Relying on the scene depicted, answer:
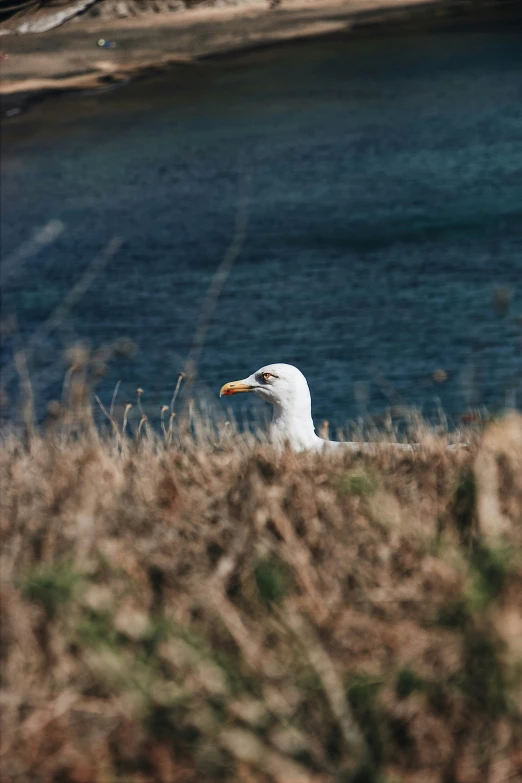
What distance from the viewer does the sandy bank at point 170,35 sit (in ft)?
93.2

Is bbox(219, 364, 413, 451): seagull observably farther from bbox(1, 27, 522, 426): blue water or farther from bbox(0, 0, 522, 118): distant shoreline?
bbox(0, 0, 522, 118): distant shoreline

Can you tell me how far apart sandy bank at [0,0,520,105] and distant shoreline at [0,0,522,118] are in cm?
2

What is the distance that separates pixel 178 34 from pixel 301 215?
10663mm

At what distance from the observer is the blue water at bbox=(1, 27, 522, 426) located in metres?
15.5

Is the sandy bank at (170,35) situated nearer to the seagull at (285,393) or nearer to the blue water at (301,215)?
the blue water at (301,215)

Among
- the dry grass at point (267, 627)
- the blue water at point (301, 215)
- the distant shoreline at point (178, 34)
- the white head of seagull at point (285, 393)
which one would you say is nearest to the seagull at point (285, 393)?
→ the white head of seagull at point (285, 393)

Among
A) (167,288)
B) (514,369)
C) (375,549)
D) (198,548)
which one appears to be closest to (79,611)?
(198,548)

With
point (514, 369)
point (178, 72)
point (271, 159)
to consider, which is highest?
point (178, 72)

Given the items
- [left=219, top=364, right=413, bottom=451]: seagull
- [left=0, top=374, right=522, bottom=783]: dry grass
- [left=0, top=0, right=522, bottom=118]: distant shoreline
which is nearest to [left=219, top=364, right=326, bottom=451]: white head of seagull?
[left=219, top=364, right=413, bottom=451]: seagull

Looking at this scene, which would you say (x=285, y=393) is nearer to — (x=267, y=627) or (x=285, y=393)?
(x=285, y=393)

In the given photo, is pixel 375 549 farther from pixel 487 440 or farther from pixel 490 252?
pixel 490 252

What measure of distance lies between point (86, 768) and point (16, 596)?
62 cm

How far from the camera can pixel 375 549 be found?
3.50m

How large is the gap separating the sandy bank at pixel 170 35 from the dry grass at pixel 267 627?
25.5 meters
